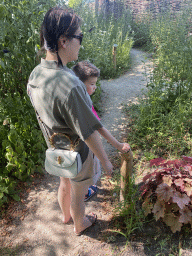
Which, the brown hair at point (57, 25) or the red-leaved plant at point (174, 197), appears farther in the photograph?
the red-leaved plant at point (174, 197)

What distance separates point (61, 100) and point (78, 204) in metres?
1.01

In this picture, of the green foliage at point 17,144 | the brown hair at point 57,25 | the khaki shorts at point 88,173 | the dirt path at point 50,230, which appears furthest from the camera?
the green foliage at point 17,144

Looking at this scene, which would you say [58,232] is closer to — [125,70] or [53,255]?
[53,255]

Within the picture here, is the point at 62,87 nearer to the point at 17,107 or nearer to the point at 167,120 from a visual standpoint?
the point at 17,107

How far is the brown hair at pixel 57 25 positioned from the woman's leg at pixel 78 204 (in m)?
1.07

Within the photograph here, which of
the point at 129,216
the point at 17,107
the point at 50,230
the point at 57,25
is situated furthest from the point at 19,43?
the point at 129,216

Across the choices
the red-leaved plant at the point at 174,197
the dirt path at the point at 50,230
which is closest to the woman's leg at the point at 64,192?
the dirt path at the point at 50,230

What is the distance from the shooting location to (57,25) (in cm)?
119

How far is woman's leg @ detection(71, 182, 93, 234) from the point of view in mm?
1742

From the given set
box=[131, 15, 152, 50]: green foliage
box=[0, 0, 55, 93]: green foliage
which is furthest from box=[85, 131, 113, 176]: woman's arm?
box=[131, 15, 152, 50]: green foliage

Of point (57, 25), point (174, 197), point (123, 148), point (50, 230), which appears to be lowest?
point (50, 230)

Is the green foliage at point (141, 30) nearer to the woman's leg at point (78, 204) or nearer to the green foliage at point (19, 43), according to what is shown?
the green foliage at point (19, 43)

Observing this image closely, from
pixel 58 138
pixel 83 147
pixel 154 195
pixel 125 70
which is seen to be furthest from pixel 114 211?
pixel 125 70

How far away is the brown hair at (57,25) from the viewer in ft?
3.92
